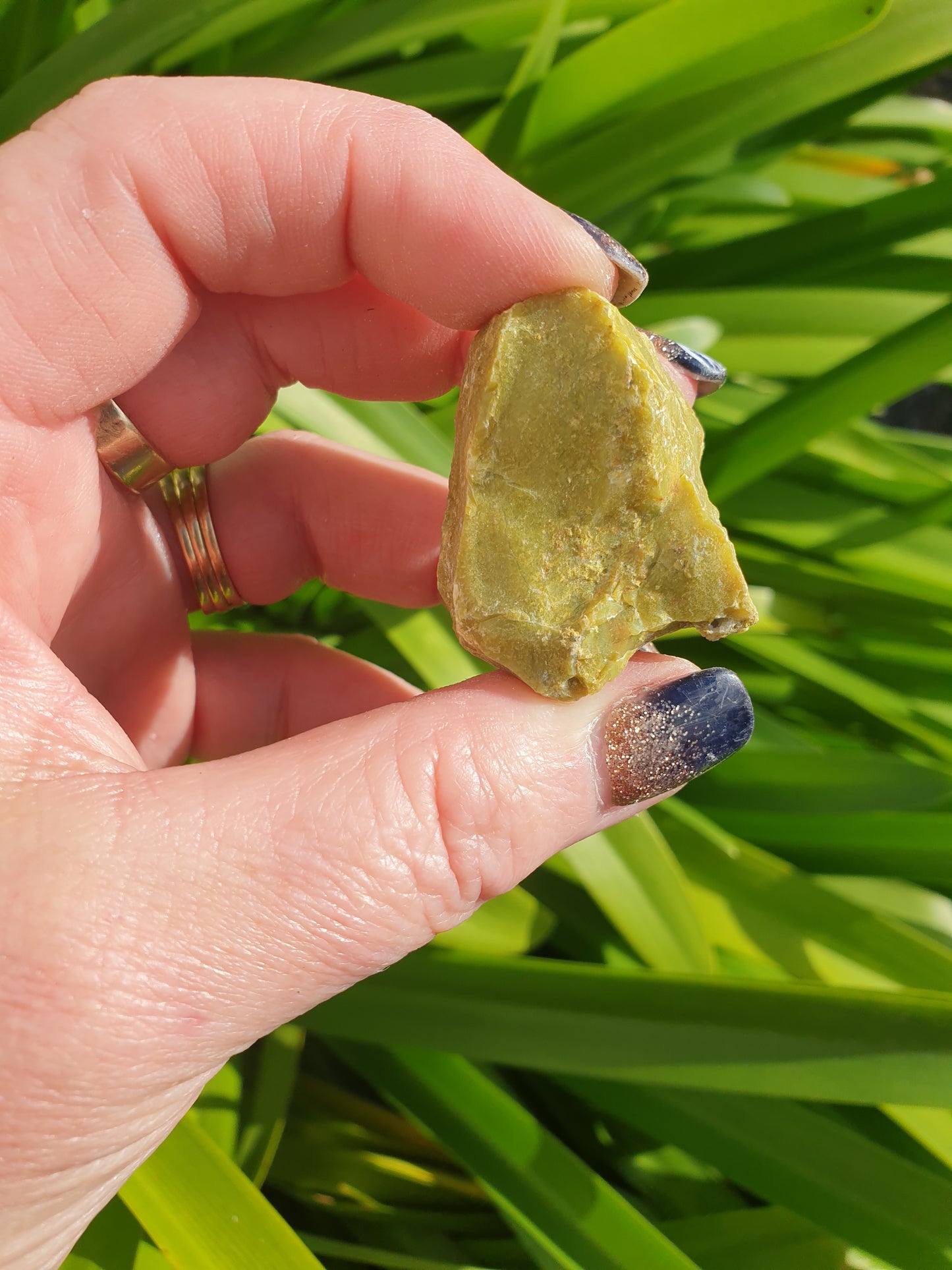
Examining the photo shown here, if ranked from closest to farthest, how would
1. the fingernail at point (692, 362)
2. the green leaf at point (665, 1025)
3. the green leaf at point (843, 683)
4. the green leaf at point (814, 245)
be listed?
the green leaf at point (665, 1025)
the fingernail at point (692, 362)
the green leaf at point (843, 683)
the green leaf at point (814, 245)

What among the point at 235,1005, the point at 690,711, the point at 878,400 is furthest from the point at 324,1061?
the point at 878,400

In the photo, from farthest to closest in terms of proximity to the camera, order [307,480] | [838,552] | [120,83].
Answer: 1. [838,552]
2. [307,480]
3. [120,83]

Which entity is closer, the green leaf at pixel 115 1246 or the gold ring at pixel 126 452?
the green leaf at pixel 115 1246

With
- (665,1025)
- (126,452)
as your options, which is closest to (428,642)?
(126,452)

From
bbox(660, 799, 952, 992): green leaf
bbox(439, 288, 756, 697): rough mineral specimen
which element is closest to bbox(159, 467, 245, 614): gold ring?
bbox(439, 288, 756, 697): rough mineral specimen

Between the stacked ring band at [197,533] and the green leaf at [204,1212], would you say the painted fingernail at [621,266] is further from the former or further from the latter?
the green leaf at [204,1212]

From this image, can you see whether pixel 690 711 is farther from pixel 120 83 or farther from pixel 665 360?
pixel 120 83

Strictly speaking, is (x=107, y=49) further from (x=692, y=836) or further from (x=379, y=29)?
(x=692, y=836)

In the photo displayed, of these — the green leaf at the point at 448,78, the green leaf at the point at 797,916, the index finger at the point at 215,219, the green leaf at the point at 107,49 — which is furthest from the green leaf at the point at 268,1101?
the green leaf at the point at 448,78
